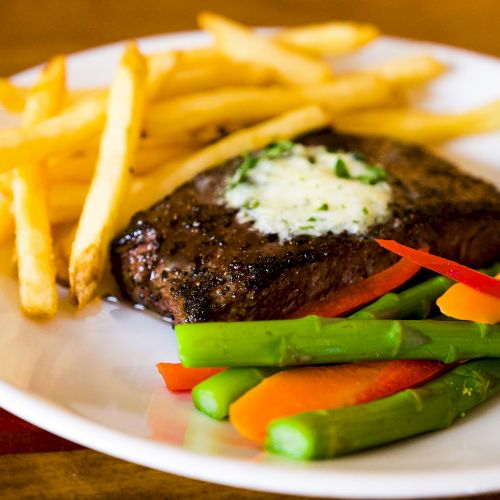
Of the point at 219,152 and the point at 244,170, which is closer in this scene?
the point at 244,170

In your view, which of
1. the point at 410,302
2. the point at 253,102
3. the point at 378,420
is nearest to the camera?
the point at 378,420

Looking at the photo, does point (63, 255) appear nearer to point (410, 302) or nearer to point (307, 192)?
point (307, 192)

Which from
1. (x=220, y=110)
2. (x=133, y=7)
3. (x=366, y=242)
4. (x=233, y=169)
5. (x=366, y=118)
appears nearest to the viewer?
(x=366, y=242)

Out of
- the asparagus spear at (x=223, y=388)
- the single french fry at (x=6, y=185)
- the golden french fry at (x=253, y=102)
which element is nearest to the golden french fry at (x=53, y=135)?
the single french fry at (x=6, y=185)

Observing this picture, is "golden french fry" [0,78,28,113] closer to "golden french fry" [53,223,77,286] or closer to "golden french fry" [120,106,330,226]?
"golden french fry" [120,106,330,226]

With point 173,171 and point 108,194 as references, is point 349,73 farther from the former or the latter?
point 108,194

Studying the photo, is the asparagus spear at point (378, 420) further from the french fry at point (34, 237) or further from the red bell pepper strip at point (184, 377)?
the french fry at point (34, 237)

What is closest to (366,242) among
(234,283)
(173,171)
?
(234,283)

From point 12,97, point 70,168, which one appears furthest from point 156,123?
point 12,97
